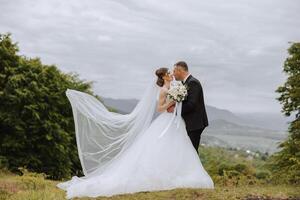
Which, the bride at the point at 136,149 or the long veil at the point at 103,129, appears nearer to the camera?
the bride at the point at 136,149

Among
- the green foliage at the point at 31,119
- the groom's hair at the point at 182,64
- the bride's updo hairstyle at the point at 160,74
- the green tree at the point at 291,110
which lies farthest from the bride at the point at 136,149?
the green foliage at the point at 31,119

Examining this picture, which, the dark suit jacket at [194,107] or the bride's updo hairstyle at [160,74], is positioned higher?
Answer: the bride's updo hairstyle at [160,74]

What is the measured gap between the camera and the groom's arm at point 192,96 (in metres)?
13.3

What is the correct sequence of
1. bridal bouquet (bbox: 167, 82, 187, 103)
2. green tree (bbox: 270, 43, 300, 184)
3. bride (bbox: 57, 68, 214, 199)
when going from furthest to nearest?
green tree (bbox: 270, 43, 300, 184)
bridal bouquet (bbox: 167, 82, 187, 103)
bride (bbox: 57, 68, 214, 199)

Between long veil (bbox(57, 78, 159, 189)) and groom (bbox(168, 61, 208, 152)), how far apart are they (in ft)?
2.72

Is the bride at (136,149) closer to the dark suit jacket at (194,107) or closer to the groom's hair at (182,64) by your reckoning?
the dark suit jacket at (194,107)

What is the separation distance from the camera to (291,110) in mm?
25422

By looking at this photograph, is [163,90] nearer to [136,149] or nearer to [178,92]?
[178,92]

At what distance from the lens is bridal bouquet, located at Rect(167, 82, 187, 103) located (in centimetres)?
1324

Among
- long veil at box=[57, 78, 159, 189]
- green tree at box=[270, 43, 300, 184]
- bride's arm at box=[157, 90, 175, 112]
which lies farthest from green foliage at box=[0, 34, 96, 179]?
bride's arm at box=[157, 90, 175, 112]

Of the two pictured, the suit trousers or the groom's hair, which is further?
the suit trousers

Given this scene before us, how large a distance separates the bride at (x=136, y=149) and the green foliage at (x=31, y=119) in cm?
1579

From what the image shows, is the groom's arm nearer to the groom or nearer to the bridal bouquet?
the groom

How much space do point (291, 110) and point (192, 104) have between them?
13.2 meters
